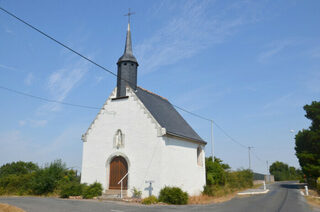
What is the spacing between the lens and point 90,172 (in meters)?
18.0

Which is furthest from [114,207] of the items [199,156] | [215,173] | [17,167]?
[17,167]

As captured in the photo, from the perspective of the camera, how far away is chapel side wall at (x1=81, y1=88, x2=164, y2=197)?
15.8m

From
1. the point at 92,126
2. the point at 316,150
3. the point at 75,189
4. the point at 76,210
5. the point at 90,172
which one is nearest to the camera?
the point at 76,210

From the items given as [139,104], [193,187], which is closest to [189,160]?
[193,187]

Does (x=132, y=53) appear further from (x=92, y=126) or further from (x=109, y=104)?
(x=92, y=126)

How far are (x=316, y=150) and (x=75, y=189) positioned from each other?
2588 centimetres

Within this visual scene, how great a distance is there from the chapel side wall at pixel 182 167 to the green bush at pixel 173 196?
0.76 metres

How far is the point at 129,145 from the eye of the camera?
16938 mm

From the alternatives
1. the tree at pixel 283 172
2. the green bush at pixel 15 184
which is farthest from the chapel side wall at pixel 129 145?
the tree at pixel 283 172

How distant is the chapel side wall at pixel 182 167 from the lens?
1600 centimetres

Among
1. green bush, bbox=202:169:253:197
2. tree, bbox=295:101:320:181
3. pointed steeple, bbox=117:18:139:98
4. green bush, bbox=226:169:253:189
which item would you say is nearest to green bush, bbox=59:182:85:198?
pointed steeple, bbox=117:18:139:98

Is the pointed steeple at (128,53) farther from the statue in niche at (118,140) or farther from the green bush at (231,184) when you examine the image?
the green bush at (231,184)

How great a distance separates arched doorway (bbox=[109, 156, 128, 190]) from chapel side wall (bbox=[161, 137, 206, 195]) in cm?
299

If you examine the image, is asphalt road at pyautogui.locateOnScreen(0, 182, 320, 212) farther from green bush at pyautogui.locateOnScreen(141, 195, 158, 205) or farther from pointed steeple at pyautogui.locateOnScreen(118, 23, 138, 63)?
pointed steeple at pyautogui.locateOnScreen(118, 23, 138, 63)
